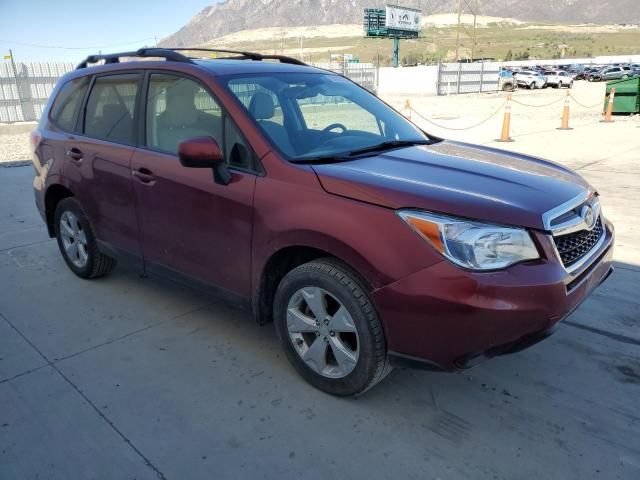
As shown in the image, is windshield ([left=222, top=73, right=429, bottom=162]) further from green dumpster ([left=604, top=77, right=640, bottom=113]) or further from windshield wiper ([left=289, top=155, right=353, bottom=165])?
green dumpster ([left=604, top=77, right=640, bottom=113])

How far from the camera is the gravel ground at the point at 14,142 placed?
12641 mm

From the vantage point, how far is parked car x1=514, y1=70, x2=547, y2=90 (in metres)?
43.8

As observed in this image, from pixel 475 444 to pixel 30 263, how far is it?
450 cm

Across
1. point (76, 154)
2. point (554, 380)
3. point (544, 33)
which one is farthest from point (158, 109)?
point (544, 33)

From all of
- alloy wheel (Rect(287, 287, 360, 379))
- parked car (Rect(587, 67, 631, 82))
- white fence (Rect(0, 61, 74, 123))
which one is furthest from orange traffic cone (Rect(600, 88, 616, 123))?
parked car (Rect(587, 67, 631, 82))

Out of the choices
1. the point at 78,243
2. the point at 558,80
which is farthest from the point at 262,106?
the point at 558,80

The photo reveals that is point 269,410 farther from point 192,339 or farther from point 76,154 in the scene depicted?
point 76,154

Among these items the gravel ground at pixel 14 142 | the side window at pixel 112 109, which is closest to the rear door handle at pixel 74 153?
the side window at pixel 112 109

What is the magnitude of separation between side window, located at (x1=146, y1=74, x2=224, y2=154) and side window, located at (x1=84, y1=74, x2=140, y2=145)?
0.72 feet

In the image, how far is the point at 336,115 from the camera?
4.09 m

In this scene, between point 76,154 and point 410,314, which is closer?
point 410,314

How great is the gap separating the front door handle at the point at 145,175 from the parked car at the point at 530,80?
150ft

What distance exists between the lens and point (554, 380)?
10.4ft

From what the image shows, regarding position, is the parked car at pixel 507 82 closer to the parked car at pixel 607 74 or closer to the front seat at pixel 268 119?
the parked car at pixel 607 74
